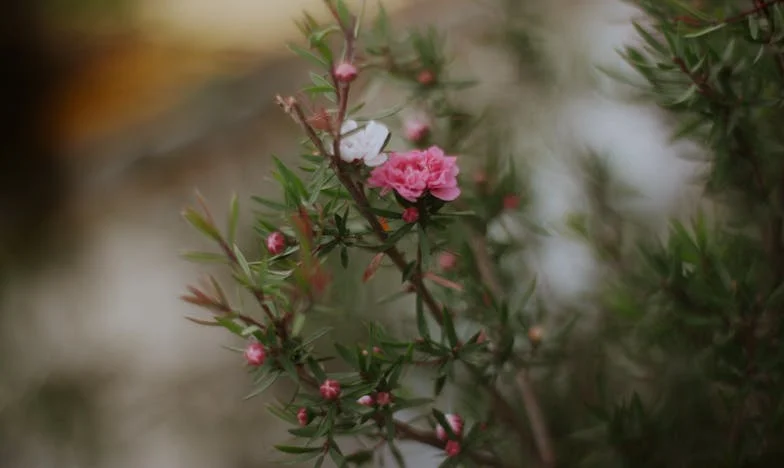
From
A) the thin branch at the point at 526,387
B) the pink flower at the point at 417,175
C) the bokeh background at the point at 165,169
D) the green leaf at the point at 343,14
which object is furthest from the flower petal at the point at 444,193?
the bokeh background at the point at 165,169

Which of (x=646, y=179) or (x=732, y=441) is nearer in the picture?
(x=732, y=441)

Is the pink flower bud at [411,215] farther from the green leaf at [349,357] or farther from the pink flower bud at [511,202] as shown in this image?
the pink flower bud at [511,202]

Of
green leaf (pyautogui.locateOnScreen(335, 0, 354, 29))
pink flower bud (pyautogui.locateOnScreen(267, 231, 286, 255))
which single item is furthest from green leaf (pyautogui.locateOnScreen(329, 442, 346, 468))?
green leaf (pyautogui.locateOnScreen(335, 0, 354, 29))

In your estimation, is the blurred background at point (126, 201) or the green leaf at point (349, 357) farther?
the blurred background at point (126, 201)

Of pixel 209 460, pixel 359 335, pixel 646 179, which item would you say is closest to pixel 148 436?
pixel 209 460

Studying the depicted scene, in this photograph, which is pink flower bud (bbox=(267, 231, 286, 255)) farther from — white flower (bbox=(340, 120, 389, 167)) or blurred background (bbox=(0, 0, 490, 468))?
blurred background (bbox=(0, 0, 490, 468))

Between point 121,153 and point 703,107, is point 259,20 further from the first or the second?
point 703,107
